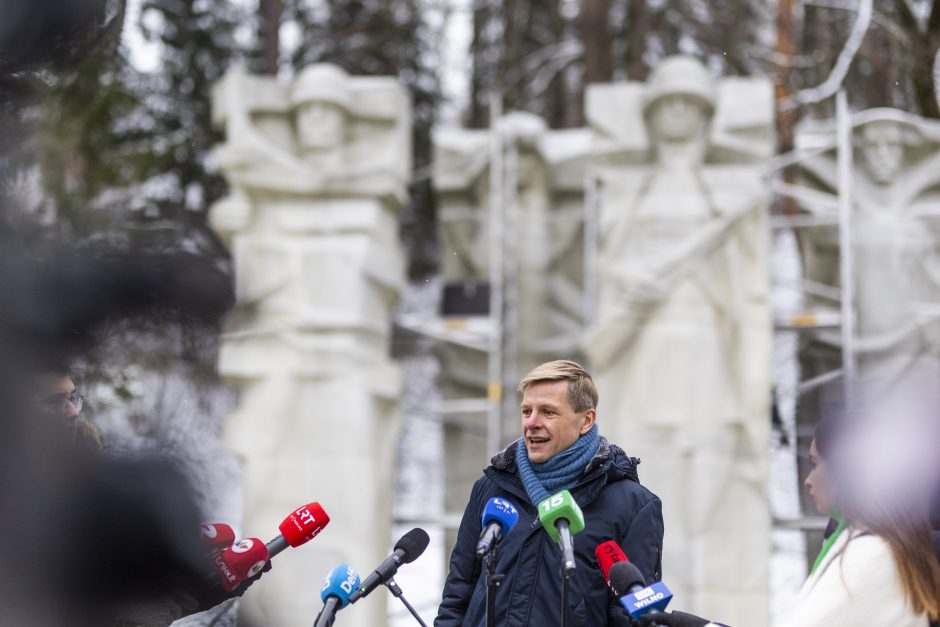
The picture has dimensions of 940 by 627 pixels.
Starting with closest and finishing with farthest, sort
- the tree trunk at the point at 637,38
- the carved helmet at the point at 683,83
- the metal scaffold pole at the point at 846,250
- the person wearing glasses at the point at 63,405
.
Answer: the person wearing glasses at the point at 63,405
the carved helmet at the point at 683,83
the metal scaffold pole at the point at 846,250
the tree trunk at the point at 637,38

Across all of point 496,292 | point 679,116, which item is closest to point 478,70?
point 496,292

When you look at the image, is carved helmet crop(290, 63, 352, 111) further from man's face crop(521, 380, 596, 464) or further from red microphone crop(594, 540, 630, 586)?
red microphone crop(594, 540, 630, 586)

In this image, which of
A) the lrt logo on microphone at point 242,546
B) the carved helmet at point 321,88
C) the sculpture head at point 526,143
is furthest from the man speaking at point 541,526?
the sculpture head at point 526,143

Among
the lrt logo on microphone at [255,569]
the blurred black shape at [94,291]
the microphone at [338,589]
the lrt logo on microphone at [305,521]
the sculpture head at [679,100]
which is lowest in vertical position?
the microphone at [338,589]

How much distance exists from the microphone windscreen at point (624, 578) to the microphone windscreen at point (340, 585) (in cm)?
58

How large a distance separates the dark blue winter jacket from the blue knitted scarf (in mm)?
21

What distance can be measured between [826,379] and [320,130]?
4.22 m

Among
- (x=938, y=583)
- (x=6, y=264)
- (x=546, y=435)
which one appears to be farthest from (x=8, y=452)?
(x=938, y=583)

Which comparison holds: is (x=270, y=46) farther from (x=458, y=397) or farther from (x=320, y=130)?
(x=458, y=397)

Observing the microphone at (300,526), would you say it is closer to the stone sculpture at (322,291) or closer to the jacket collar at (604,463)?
the jacket collar at (604,463)

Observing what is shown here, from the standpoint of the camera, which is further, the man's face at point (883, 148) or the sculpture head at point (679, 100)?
the man's face at point (883, 148)

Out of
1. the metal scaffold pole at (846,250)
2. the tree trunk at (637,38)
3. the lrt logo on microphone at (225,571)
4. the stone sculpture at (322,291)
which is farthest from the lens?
the tree trunk at (637,38)

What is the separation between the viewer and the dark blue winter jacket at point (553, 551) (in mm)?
2904

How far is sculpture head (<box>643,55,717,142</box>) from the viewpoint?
1037 centimetres
